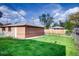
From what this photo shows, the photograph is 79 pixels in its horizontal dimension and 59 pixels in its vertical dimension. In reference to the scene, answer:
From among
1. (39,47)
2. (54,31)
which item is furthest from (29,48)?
(54,31)

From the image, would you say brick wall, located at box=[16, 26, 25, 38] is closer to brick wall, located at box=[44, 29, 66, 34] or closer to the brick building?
the brick building

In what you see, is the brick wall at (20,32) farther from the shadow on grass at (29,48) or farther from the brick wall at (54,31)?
the brick wall at (54,31)

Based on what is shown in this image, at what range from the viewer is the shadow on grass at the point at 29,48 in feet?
6.19

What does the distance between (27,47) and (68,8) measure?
0.53m

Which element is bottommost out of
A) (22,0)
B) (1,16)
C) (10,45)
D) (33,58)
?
(33,58)

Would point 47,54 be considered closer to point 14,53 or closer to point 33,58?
point 33,58

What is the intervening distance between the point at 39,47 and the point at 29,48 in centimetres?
9

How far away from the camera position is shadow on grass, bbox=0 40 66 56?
6.19 ft

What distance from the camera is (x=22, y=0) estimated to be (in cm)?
191

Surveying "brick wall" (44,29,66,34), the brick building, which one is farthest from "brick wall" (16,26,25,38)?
"brick wall" (44,29,66,34)

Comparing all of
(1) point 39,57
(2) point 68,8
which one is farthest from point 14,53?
(2) point 68,8

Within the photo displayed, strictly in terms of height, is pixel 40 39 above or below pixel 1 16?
below

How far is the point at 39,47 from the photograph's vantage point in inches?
74.9

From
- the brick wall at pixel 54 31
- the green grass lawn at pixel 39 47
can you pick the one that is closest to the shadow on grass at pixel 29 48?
the green grass lawn at pixel 39 47
